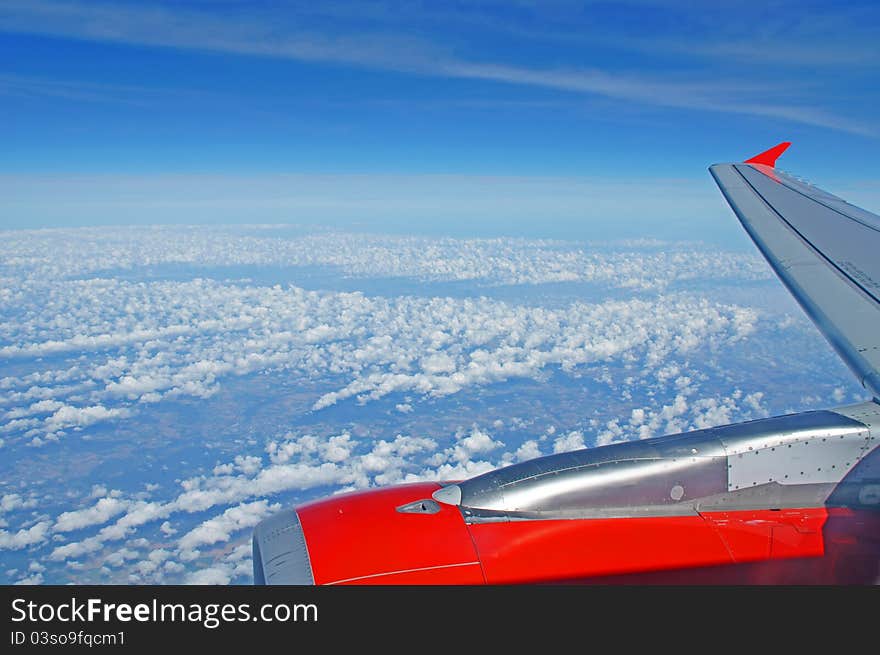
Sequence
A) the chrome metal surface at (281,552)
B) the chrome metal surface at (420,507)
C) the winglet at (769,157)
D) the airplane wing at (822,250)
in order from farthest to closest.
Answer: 1. the winglet at (769,157)
2. the airplane wing at (822,250)
3. the chrome metal surface at (420,507)
4. the chrome metal surface at (281,552)

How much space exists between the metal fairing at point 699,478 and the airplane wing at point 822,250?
0.57m

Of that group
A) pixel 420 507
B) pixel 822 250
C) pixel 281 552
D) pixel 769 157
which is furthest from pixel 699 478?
pixel 769 157

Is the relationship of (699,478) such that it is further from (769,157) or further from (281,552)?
(769,157)

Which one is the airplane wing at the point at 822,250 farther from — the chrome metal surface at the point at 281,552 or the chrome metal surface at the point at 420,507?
the chrome metal surface at the point at 281,552

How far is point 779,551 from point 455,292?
158 meters

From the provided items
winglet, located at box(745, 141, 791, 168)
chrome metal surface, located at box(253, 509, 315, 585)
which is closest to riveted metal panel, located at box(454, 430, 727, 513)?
chrome metal surface, located at box(253, 509, 315, 585)

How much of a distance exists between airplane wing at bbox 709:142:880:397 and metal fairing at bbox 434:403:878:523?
571 mm

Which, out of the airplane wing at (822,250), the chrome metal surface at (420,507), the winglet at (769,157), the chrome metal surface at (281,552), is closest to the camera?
the chrome metal surface at (281,552)

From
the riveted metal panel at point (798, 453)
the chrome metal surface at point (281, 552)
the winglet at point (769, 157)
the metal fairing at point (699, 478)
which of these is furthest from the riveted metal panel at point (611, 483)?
the winglet at point (769, 157)

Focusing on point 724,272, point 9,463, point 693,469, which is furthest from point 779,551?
point 724,272

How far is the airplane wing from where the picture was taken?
10.7ft

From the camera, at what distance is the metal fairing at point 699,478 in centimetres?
312

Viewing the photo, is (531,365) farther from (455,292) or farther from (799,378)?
(455,292)

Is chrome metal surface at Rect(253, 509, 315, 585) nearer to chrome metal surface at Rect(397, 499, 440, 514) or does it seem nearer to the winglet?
chrome metal surface at Rect(397, 499, 440, 514)
